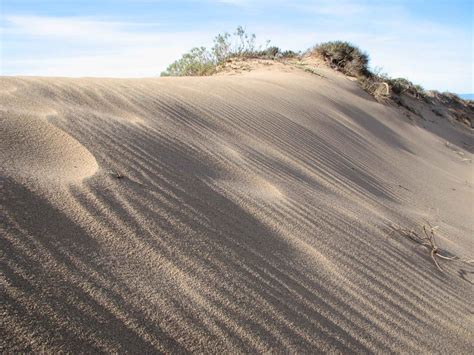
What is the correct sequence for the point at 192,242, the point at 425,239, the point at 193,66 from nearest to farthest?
the point at 192,242 < the point at 425,239 < the point at 193,66

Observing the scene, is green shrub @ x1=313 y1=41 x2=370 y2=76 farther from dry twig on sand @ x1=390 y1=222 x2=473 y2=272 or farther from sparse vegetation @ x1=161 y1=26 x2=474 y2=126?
dry twig on sand @ x1=390 y1=222 x2=473 y2=272

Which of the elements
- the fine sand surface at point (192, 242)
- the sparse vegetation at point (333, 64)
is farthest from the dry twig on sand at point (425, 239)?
the sparse vegetation at point (333, 64)

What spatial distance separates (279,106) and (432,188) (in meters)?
2.25

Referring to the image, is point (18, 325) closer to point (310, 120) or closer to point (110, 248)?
point (110, 248)

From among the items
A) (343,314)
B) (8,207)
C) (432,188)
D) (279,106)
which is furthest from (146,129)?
(432,188)

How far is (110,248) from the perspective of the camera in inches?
74.7

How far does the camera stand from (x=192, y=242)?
7.04 feet

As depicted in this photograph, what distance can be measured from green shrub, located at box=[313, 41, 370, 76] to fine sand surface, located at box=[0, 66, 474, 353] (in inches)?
Answer: 393

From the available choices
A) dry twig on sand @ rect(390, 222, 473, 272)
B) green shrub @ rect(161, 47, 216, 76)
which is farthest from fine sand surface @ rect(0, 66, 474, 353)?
green shrub @ rect(161, 47, 216, 76)

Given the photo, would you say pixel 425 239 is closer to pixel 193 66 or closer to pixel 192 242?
pixel 192 242

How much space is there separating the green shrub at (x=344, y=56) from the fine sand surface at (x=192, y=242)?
32.7ft

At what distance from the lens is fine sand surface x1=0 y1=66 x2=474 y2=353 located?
5.26 feet

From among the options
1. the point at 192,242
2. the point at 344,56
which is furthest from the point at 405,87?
the point at 192,242

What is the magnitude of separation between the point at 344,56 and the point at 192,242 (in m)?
12.9
